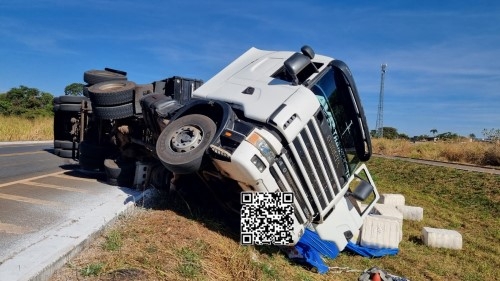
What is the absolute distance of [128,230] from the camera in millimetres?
4078

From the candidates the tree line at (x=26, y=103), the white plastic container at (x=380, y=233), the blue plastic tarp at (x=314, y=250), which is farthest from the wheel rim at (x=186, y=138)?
the tree line at (x=26, y=103)

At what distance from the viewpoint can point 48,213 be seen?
179 inches

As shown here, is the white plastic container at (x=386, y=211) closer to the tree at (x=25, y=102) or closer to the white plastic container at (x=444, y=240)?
the white plastic container at (x=444, y=240)

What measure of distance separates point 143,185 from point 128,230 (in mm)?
2135

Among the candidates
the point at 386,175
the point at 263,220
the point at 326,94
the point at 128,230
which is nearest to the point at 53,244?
the point at 128,230

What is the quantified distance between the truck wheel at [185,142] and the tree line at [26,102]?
3442 centimetres

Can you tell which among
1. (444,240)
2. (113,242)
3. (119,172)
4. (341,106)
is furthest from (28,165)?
(444,240)

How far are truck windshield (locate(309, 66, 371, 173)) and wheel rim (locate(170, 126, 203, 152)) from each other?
4.76 feet

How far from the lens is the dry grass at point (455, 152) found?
65.4 feet

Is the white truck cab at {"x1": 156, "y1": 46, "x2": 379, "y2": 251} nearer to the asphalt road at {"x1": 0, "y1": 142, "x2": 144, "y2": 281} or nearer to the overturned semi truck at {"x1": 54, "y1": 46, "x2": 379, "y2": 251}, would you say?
the overturned semi truck at {"x1": 54, "y1": 46, "x2": 379, "y2": 251}

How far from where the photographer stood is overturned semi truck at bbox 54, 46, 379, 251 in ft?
13.8

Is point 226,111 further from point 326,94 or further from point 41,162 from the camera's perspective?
point 41,162

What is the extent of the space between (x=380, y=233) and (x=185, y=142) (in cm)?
343

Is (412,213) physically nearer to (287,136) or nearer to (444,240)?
(444,240)
